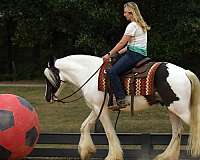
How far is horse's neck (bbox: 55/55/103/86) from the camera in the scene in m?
8.13

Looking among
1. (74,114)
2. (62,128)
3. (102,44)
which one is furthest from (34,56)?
(62,128)

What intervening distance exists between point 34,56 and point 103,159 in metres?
25.2

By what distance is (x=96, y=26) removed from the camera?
25.0 meters

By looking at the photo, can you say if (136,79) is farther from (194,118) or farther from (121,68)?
(194,118)

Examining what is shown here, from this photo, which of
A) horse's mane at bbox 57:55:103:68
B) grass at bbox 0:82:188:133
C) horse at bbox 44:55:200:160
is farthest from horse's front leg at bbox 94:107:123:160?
grass at bbox 0:82:188:133

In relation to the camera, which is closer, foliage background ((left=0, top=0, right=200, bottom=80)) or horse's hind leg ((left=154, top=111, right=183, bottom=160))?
horse's hind leg ((left=154, top=111, right=183, bottom=160))

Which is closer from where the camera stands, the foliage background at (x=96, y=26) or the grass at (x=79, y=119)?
the grass at (x=79, y=119)

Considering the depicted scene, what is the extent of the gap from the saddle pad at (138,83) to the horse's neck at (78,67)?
321 mm

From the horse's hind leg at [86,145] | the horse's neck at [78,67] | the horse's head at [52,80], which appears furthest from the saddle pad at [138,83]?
the horse's head at [52,80]

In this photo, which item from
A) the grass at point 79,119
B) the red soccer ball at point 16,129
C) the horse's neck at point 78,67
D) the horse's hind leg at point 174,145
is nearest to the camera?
the red soccer ball at point 16,129

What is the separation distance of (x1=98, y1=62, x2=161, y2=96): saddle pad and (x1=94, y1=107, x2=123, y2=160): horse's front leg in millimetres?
408

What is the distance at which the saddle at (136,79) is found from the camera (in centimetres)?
755

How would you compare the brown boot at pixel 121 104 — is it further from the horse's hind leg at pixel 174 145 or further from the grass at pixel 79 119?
the grass at pixel 79 119

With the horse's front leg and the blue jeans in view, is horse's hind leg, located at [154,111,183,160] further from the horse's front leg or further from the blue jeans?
the blue jeans
